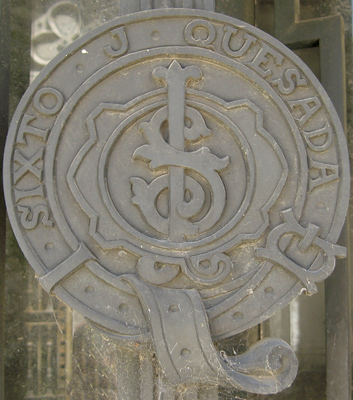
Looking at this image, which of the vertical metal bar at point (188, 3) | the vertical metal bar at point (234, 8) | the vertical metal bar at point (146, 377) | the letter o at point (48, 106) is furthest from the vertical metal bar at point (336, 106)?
the letter o at point (48, 106)

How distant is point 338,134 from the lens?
6.25 feet

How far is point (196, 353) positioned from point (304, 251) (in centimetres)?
54

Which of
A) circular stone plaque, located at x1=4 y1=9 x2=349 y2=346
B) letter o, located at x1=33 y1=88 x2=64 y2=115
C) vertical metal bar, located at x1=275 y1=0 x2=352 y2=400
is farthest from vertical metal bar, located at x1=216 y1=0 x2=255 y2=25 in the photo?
letter o, located at x1=33 y1=88 x2=64 y2=115

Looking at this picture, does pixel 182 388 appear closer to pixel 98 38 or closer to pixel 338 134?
pixel 338 134

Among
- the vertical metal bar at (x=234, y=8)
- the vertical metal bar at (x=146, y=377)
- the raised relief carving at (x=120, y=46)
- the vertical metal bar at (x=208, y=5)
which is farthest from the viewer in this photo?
the vertical metal bar at (x=234, y=8)

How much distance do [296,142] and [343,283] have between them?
730 mm

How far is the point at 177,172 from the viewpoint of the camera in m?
1.86

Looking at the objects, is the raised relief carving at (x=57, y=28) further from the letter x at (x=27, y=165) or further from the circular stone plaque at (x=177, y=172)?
the letter x at (x=27, y=165)

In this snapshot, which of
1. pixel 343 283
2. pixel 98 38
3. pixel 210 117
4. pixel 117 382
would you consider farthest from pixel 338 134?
pixel 117 382

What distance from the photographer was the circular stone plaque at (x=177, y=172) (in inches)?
71.4

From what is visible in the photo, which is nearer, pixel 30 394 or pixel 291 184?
pixel 291 184

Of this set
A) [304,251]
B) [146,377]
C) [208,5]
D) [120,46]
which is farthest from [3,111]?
[304,251]

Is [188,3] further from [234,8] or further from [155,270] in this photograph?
[155,270]

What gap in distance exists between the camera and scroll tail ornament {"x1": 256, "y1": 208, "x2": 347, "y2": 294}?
71.2 inches
